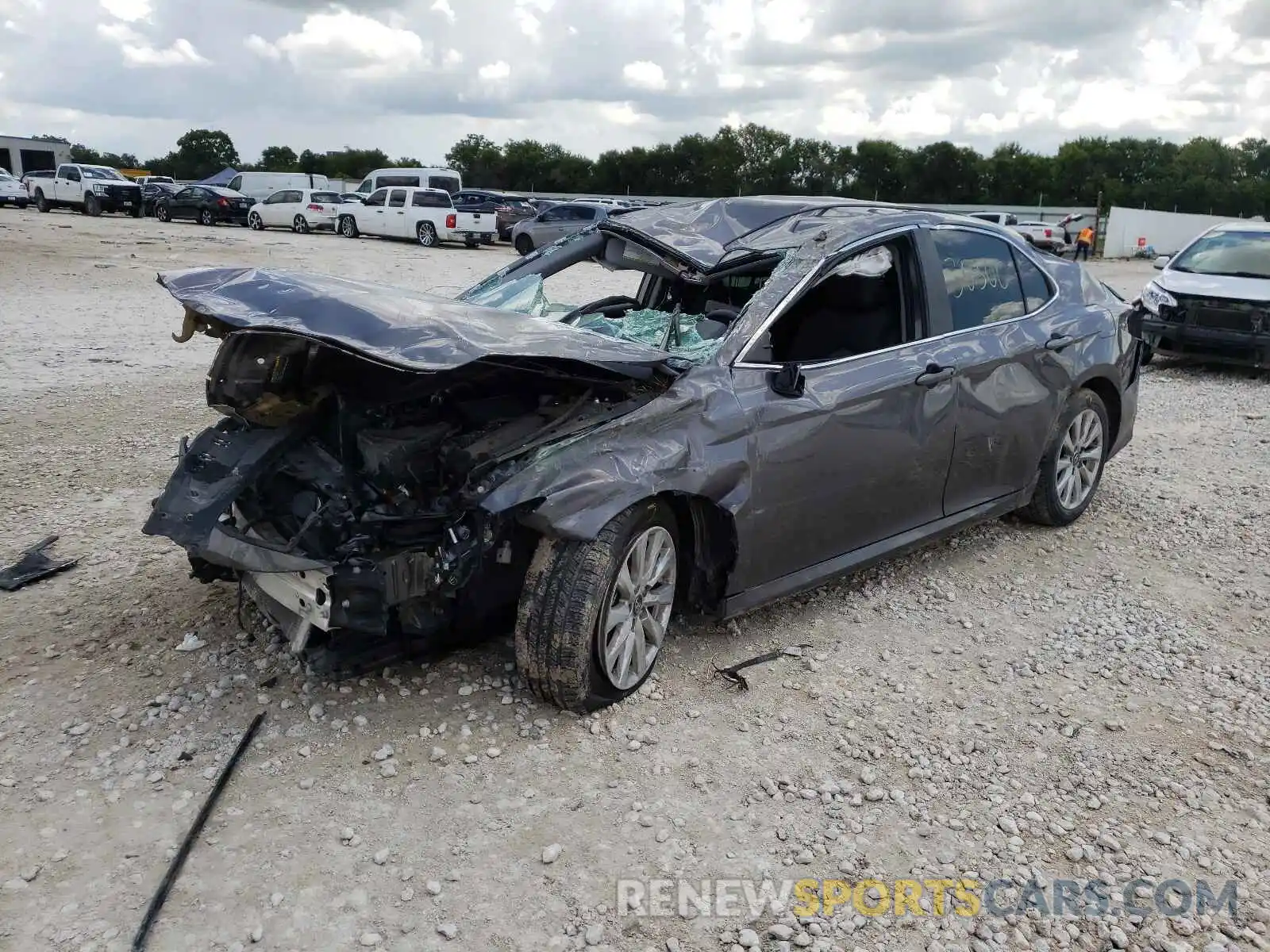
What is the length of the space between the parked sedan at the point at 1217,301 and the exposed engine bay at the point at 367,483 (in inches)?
339

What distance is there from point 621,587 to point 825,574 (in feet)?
3.40

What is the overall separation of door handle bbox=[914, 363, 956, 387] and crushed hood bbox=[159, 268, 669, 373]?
1250mm

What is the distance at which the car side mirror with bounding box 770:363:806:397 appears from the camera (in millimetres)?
3947

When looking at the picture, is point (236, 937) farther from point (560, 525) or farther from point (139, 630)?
point (139, 630)

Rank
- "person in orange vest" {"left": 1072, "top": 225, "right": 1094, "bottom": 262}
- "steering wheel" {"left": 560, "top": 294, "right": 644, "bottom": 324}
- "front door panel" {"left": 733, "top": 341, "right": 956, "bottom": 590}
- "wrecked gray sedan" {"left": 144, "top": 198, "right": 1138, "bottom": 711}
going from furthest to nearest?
"person in orange vest" {"left": 1072, "top": 225, "right": 1094, "bottom": 262}
"steering wheel" {"left": 560, "top": 294, "right": 644, "bottom": 324}
"front door panel" {"left": 733, "top": 341, "right": 956, "bottom": 590}
"wrecked gray sedan" {"left": 144, "top": 198, "right": 1138, "bottom": 711}

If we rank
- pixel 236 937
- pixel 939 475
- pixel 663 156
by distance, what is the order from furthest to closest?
1. pixel 663 156
2. pixel 939 475
3. pixel 236 937

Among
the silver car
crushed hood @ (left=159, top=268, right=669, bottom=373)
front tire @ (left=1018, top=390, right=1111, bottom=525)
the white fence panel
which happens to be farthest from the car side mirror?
the white fence panel

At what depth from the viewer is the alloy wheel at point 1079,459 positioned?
220 inches

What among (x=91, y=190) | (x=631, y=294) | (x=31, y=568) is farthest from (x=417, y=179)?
(x=31, y=568)

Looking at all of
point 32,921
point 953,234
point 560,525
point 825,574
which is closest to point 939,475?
point 825,574

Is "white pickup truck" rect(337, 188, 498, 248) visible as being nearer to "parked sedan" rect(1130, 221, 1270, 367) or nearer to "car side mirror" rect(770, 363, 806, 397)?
"parked sedan" rect(1130, 221, 1270, 367)

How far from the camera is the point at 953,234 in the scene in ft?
16.0

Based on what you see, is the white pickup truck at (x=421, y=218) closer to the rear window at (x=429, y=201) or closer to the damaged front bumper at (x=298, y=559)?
the rear window at (x=429, y=201)

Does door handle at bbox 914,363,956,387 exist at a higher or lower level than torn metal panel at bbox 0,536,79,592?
higher
